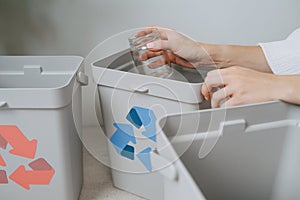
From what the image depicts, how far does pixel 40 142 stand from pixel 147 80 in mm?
206

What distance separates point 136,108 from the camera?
27.5 inches

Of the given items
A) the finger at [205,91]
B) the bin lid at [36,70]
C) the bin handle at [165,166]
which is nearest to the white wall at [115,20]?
the bin lid at [36,70]

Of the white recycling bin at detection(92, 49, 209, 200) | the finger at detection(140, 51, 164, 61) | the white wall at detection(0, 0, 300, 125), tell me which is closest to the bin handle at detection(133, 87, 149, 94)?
the white recycling bin at detection(92, 49, 209, 200)

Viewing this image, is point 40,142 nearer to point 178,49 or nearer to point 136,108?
point 136,108

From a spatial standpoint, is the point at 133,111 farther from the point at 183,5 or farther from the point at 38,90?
the point at 183,5

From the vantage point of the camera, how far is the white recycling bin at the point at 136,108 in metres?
0.65

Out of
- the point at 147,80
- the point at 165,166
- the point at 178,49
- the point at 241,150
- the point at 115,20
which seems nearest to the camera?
the point at 165,166

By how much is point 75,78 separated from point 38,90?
0.11 meters

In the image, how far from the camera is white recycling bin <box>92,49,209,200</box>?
65 cm

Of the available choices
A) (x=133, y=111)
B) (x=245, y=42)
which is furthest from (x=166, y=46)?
(x=245, y=42)

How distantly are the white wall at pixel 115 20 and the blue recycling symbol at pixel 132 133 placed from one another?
0.33m

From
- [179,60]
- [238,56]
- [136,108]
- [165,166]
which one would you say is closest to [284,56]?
[238,56]

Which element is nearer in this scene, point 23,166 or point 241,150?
point 241,150

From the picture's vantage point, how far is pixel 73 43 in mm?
1005
